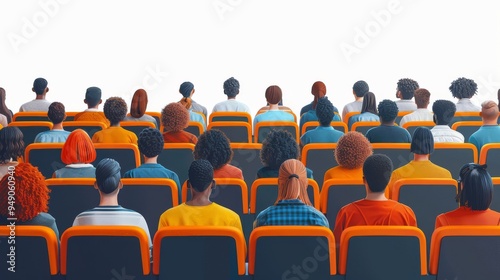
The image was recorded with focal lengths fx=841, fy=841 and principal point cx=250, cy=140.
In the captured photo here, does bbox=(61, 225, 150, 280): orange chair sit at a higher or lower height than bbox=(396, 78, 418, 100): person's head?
lower

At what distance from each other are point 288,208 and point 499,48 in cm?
1043

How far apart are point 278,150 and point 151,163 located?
0.78 metres

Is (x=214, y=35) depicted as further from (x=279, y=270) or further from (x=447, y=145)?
(x=279, y=270)

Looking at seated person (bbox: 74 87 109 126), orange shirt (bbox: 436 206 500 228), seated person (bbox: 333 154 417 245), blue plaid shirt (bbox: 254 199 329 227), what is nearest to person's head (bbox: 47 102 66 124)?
seated person (bbox: 74 87 109 126)

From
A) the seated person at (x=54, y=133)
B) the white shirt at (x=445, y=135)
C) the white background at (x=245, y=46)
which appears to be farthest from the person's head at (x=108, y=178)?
the white background at (x=245, y=46)

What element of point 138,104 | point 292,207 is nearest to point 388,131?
point 138,104

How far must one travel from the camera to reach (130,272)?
139 inches

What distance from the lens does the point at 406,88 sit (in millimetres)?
8812

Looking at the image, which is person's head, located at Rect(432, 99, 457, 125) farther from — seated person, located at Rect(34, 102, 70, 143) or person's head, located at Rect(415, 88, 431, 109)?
seated person, located at Rect(34, 102, 70, 143)

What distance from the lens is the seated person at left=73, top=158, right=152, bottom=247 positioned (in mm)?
3971

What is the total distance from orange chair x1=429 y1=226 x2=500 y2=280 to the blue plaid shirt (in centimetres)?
56

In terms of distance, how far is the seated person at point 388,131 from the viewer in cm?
637

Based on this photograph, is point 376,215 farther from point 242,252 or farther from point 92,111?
point 92,111

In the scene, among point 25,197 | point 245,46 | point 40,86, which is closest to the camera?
point 25,197
